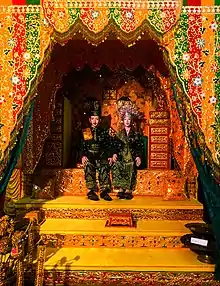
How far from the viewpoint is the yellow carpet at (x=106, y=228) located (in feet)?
12.6

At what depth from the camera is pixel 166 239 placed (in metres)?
3.83

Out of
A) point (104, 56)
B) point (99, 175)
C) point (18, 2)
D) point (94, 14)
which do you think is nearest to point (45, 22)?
point (18, 2)

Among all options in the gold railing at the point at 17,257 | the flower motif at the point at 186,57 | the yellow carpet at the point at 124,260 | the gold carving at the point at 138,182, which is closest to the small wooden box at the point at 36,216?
the yellow carpet at the point at 124,260

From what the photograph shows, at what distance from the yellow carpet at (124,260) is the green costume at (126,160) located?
1238mm

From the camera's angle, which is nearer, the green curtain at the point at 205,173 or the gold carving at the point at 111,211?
the green curtain at the point at 205,173

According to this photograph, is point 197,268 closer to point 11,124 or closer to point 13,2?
point 11,124

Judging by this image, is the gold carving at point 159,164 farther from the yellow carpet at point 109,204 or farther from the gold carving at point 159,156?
the yellow carpet at point 109,204

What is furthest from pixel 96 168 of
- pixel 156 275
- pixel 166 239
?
pixel 156 275

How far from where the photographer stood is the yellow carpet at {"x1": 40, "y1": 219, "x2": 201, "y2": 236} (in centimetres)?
384

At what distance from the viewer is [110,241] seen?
12.5 feet

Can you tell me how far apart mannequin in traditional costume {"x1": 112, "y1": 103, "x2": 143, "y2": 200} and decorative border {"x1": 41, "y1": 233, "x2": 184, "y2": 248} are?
102 cm

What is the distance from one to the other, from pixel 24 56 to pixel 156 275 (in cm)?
219

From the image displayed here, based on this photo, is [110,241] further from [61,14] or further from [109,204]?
[61,14]

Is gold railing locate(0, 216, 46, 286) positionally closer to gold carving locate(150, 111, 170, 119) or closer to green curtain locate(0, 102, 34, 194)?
green curtain locate(0, 102, 34, 194)
